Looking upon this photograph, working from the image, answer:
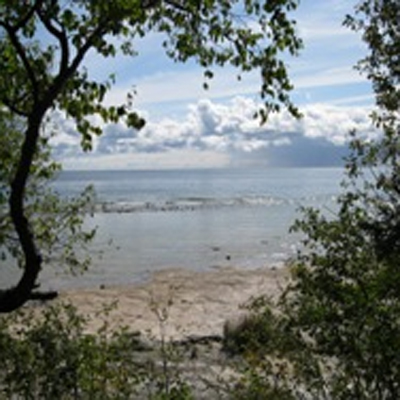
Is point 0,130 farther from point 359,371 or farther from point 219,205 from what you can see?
point 219,205

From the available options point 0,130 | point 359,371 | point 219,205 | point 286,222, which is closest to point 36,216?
point 0,130

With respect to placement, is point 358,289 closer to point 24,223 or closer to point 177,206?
point 24,223

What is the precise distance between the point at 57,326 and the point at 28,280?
3.93ft

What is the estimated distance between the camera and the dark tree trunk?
6.58 meters

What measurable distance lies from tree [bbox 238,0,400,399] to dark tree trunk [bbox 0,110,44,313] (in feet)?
9.84

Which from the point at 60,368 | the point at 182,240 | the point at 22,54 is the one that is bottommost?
the point at 182,240

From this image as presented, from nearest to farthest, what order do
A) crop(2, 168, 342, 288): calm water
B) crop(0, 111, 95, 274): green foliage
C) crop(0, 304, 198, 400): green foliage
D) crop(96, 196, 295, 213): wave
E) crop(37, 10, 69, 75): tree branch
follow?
crop(37, 10, 69, 75): tree branch
crop(0, 304, 198, 400): green foliage
crop(0, 111, 95, 274): green foliage
crop(2, 168, 342, 288): calm water
crop(96, 196, 295, 213): wave

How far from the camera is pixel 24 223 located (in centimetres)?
692

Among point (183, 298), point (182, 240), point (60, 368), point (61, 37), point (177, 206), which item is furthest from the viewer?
point (177, 206)

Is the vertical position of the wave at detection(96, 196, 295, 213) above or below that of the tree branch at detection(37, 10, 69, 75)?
below

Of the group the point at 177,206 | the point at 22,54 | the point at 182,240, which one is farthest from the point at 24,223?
the point at 177,206

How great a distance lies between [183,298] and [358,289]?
24.8 meters

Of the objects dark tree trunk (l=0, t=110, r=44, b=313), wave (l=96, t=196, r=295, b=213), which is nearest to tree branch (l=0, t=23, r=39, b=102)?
dark tree trunk (l=0, t=110, r=44, b=313)

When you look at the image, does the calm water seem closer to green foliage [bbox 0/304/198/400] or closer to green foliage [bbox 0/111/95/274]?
green foliage [bbox 0/111/95/274]
